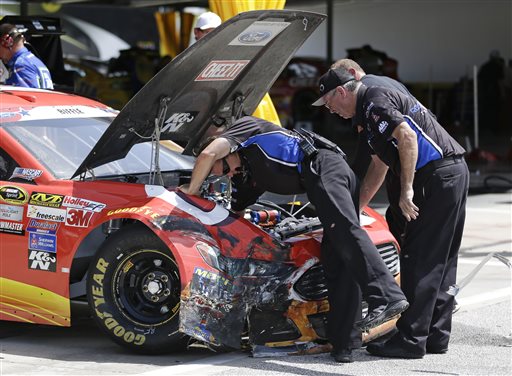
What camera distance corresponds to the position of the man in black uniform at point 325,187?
228 inches

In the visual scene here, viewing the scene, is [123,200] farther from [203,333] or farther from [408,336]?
[408,336]

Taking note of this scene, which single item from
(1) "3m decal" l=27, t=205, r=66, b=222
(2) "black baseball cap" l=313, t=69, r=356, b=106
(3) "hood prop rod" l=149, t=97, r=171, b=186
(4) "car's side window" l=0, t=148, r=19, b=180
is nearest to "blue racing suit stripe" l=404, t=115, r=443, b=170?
(2) "black baseball cap" l=313, t=69, r=356, b=106

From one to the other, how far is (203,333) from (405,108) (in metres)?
1.72

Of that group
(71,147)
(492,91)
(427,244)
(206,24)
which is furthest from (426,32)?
(427,244)

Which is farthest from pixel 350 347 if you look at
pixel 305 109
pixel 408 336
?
pixel 305 109

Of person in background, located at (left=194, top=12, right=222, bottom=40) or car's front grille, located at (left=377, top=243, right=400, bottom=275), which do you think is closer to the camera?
car's front grille, located at (left=377, top=243, right=400, bottom=275)

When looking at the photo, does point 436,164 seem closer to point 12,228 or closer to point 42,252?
point 42,252

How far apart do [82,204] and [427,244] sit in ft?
6.57

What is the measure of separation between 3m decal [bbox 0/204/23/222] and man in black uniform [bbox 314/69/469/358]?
1925mm

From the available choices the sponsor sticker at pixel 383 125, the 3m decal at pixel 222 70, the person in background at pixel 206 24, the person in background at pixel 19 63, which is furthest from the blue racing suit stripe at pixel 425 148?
the person in background at pixel 19 63

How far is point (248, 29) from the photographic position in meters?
6.37

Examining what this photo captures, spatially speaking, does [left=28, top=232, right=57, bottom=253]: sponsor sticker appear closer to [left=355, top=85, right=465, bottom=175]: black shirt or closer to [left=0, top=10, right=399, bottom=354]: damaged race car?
[left=0, top=10, right=399, bottom=354]: damaged race car

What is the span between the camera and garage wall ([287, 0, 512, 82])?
90.0ft

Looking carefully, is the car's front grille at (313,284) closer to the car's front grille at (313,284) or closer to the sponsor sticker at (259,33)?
the car's front grille at (313,284)
